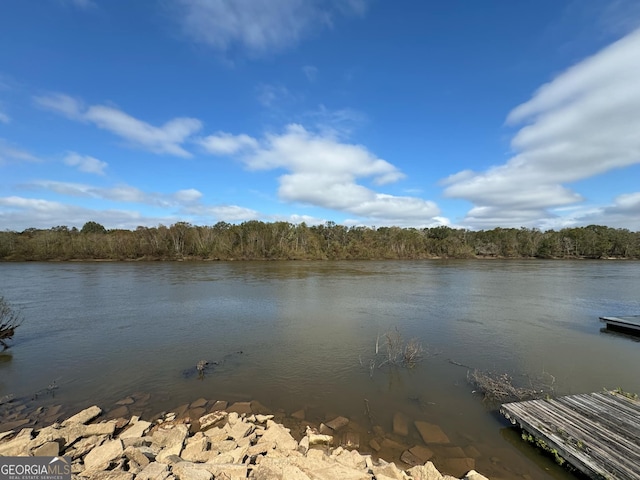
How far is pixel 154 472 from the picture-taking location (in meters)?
4.30

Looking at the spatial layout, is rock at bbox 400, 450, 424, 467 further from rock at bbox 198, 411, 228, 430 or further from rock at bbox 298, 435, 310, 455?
rock at bbox 198, 411, 228, 430

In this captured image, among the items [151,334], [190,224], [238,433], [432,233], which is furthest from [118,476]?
[432,233]

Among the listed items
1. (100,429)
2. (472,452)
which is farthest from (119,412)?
(472,452)

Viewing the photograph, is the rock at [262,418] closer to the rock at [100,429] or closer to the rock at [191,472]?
the rock at [191,472]

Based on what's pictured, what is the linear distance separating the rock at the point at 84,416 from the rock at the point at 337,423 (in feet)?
16.6

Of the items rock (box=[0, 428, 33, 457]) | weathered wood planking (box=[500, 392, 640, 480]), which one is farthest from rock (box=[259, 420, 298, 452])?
weathered wood planking (box=[500, 392, 640, 480])

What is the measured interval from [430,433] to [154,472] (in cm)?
508

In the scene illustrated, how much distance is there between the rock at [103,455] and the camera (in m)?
4.62

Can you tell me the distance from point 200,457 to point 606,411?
25.5 feet

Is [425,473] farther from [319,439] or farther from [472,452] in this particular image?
[319,439]

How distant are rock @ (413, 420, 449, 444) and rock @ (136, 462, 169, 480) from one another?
4656 millimetres

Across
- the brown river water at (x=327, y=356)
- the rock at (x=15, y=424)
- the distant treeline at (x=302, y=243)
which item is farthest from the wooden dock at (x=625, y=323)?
the distant treeline at (x=302, y=243)

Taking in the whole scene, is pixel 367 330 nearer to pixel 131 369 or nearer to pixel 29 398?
pixel 131 369

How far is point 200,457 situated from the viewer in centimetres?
508
